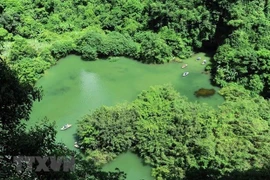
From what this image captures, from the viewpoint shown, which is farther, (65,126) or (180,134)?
(65,126)

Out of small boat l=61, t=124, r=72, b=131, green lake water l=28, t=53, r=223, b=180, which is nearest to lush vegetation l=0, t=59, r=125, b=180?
green lake water l=28, t=53, r=223, b=180

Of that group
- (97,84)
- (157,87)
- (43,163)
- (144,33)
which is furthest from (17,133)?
(144,33)

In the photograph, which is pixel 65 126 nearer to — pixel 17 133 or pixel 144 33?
pixel 144 33

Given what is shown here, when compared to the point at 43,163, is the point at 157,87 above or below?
below

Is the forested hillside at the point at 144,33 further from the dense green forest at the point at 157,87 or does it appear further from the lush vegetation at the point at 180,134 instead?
the lush vegetation at the point at 180,134

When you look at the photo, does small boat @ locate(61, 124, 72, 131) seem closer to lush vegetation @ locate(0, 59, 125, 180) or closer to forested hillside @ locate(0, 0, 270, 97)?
forested hillside @ locate(0, 0, 270, 97)
